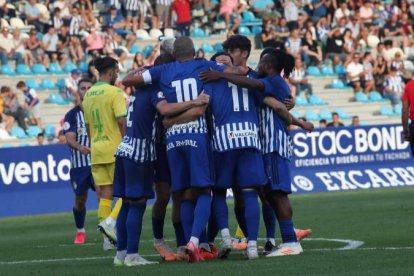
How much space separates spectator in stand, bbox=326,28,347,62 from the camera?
1459 inches

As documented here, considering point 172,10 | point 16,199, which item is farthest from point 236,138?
point 172,10

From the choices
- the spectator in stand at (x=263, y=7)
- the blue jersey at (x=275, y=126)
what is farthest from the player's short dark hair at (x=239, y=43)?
the spectator in stand at (x=263, y=7)

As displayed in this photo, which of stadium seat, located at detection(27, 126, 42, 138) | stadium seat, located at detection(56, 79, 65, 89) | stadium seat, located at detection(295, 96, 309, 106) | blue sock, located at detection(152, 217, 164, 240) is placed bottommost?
stadium seat, located at detection(295, 96, 309, 106)

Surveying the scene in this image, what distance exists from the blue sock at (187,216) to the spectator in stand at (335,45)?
2512 centimetres

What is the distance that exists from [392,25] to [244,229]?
88.5ft

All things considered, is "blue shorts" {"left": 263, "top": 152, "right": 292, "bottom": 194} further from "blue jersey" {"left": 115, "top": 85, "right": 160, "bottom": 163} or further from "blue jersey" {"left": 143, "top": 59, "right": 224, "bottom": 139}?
"blue jersey" {"left": 115, "top": 85, "right": 160, "bottom": 163}

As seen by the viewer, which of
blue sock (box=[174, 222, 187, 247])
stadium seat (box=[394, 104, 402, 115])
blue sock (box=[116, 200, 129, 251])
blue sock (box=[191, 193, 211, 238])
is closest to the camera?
blue sock (box=[191, 193, 211, 238])

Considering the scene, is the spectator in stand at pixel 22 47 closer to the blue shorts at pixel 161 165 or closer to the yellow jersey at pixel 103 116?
the yellow jersey at pixel 103 116

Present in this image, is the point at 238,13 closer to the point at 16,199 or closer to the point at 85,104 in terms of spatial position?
the point at 16,199

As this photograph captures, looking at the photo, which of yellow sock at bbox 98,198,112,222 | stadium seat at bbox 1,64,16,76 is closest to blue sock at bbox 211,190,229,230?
yellow sock at bbox 98,198,112,222

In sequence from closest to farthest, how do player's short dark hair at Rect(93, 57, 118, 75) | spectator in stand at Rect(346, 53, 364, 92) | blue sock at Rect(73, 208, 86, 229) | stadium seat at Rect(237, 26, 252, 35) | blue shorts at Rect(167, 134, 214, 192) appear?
1. blue shorts at Rect(167, 134, 214, 192)
2. player's short dark hair at Rect(93, 57, 118, 75)
3. blue sock at Rect(73, 208, 86, 229)
4. spectator in stand at Rect(346, 53, 364, 92)
5. stadium seat at Rect(237, 26, 252, 35)

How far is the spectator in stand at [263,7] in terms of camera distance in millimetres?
37156

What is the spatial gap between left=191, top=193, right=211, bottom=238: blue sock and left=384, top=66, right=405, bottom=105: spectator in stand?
24301 mm

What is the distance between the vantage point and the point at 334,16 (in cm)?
3862
